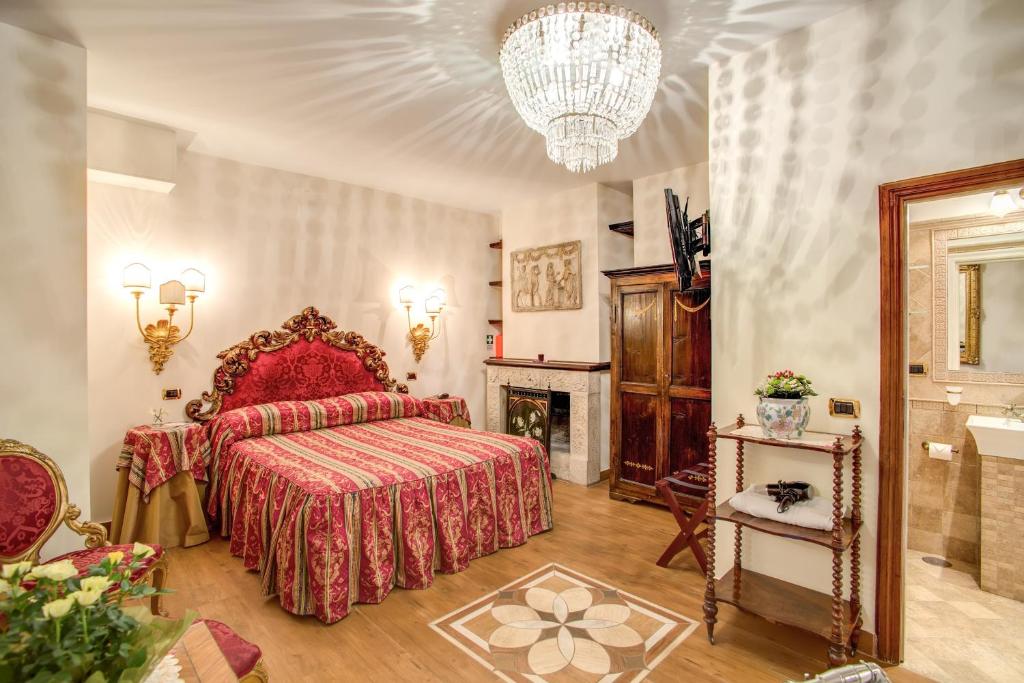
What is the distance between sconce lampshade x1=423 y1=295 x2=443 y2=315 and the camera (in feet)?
17.3

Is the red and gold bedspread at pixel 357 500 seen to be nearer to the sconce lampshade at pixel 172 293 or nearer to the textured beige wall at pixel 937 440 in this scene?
the sconce lampshade at pixel 172 293

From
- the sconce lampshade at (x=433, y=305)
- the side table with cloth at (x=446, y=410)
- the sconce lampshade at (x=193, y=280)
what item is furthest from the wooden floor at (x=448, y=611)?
the sconce lampshade at (x=433, y=305)

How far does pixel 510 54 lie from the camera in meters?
2.07

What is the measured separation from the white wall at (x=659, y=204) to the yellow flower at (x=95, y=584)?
4.13m

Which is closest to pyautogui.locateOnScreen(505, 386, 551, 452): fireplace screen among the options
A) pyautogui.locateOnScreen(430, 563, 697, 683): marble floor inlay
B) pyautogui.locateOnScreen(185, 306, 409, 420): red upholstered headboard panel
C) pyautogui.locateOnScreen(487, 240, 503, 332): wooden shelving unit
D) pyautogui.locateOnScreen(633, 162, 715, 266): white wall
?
pyautogui.locateOnScreen(487, 240, 503, 332): wooden shelving unit

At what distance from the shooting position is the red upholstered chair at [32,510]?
2016 mm

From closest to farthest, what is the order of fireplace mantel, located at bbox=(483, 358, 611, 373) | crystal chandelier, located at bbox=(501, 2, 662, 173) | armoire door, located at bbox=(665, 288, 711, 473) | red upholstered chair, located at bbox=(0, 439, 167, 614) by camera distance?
crystal chandelier, located at bbox=(501, 2, 662, 173) → red upholstered chair, located at bbox=(0, 439, 167, 614) → armoire door, located at bbox=(665, 288, 711, 473) → fireplace mantel, located at bbox=(483, 358, 611, 373)

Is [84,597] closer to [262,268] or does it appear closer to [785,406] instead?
[785,406]

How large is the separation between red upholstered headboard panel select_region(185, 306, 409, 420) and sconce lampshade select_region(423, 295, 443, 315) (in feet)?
2.25

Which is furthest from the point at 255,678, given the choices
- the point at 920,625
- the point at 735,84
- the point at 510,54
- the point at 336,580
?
the point at 735,84

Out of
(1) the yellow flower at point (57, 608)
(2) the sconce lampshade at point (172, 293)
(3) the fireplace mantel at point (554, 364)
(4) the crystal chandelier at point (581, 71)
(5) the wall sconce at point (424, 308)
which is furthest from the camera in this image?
(5) the wall sconce at point (424, 308)

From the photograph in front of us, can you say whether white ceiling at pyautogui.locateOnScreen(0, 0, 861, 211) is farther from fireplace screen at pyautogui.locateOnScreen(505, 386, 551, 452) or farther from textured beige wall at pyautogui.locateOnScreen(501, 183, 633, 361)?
fireplace screen at pyautogui.locateOnScreen(505, 386, 551, 452)

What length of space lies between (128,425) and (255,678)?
2.96m

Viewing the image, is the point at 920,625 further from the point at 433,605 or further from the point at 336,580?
the point at 336,580
